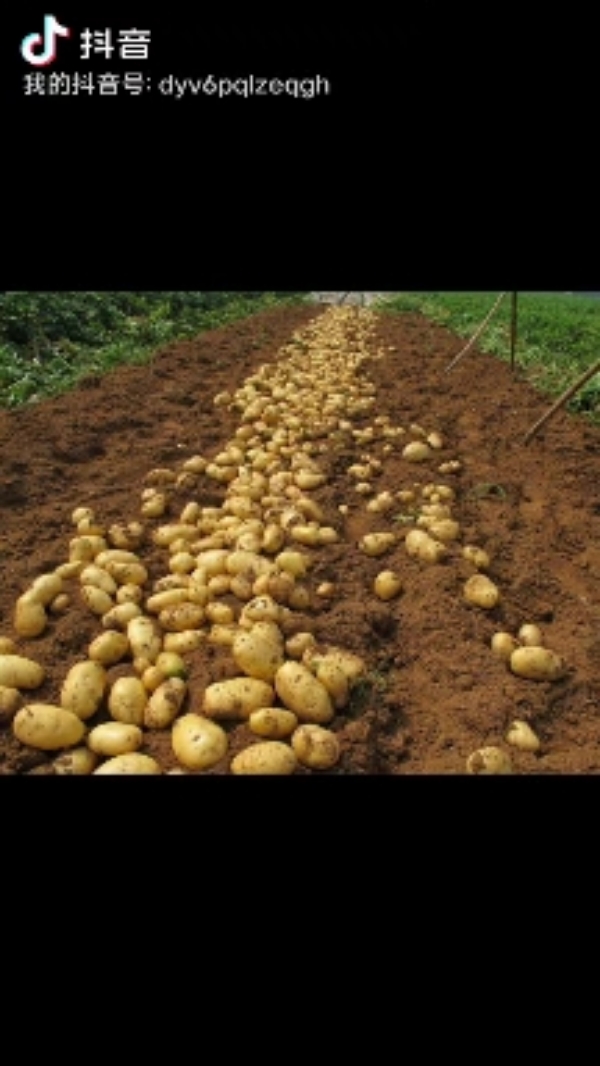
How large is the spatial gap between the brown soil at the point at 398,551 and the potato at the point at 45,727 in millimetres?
49

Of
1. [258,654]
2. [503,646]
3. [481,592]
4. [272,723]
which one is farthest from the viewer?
[481,592]

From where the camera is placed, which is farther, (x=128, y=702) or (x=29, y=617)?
(x=29, y=617)

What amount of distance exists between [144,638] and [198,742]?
1.64 feet

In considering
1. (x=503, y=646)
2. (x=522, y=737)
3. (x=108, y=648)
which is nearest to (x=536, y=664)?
(x=503, y=646)

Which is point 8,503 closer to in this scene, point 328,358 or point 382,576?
point 382,576

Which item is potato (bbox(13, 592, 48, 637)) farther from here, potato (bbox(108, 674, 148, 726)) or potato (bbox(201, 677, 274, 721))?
potato (bbox(201, 677, 274, 721))

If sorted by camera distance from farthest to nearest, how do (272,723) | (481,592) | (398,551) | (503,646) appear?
(398,551), (481,592), (503,646), (272,723)

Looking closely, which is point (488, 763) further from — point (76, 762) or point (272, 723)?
point (76, 762)

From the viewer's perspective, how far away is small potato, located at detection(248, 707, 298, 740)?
1.90 m

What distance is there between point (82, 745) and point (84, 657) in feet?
1.20

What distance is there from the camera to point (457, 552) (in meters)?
2.93

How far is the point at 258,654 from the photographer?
2061 mm

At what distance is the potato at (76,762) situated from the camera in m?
1.78

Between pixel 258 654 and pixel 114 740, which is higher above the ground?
pixel 258 654
